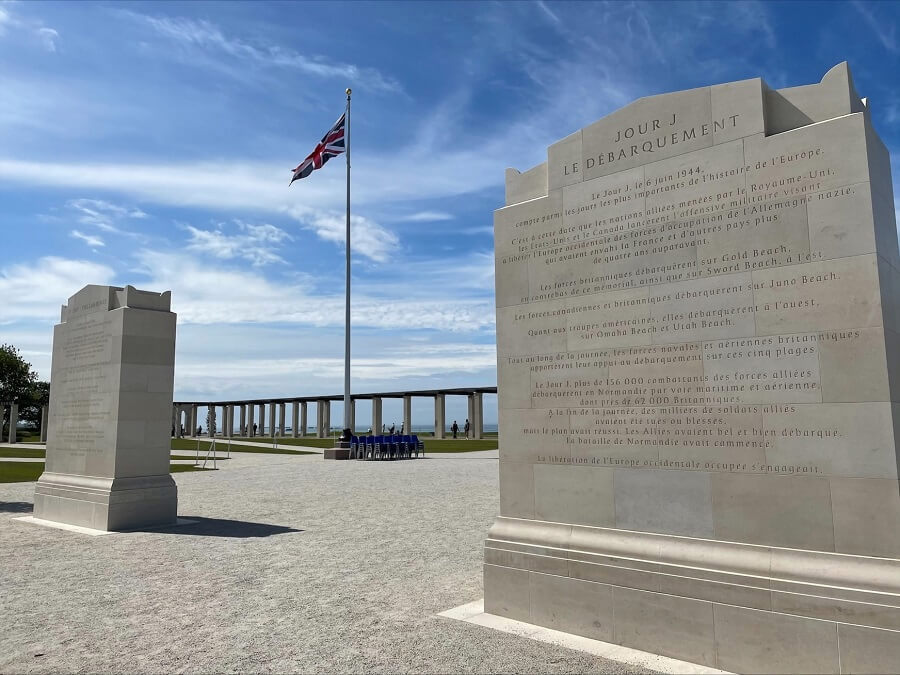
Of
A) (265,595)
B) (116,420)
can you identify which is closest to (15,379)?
(116,420)

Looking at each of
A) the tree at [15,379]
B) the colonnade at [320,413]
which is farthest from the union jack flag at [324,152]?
the tree at [15,379]

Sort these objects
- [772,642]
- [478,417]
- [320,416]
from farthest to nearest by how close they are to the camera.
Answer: [320,416], [478,417], [772,642]

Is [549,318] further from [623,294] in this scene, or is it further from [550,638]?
[550,638]

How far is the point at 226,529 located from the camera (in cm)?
1136

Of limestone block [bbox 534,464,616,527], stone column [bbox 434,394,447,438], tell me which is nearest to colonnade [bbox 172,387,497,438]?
stone column [bbox 434,394,447,438]

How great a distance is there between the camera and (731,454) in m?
5.21

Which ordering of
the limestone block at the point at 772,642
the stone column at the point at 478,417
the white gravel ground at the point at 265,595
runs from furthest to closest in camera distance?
the stone column at the point at 478,417, the white gravel ground at the point at 265,595, the limestone block at the point at 772,642

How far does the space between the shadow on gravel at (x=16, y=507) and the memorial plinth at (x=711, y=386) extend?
12519 mm

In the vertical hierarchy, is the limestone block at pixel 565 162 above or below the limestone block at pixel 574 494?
above

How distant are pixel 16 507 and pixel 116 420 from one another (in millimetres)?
5004

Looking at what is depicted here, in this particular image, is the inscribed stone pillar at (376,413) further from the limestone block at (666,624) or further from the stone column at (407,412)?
the limestone block at (666,624)

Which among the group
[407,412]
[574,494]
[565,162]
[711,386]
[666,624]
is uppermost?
[565,162]

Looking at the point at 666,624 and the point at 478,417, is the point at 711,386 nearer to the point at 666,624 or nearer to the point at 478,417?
the point at 666,624

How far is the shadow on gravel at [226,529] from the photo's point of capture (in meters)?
10.8
